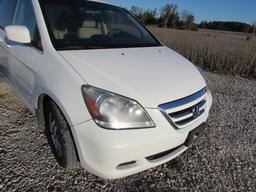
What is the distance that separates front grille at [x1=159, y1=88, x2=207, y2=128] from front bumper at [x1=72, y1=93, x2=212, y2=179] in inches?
2.0

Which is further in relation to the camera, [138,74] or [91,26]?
[91,26]

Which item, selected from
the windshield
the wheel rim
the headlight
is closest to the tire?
the wheel rim

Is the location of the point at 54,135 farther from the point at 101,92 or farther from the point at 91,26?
the point at 91,26

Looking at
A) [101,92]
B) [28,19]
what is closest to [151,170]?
[101,92]

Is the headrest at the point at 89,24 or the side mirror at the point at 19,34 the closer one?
the side mirror at the point at 19,34

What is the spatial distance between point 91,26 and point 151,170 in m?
1.82

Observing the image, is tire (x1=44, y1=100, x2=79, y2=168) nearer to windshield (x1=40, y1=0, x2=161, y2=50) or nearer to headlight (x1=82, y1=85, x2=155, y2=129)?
headlight (x1=82, y1=85, x2=155, y2=129)

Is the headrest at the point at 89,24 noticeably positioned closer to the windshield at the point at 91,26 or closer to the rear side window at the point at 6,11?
the windshield at the point at 91,26

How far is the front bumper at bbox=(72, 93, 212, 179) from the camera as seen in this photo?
171 cm

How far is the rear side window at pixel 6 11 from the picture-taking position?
3237 mm

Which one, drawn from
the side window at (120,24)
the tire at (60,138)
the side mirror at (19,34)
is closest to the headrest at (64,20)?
the side mirror at (19,34)

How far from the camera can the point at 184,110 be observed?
2.00 m

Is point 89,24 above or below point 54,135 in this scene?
above

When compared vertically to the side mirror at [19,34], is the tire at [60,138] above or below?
below
